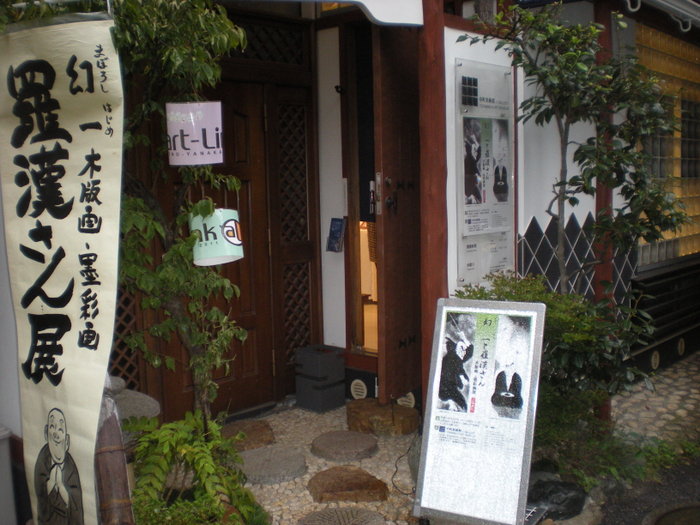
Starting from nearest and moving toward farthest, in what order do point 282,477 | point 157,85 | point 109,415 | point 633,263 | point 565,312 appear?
point 109,415 → point 157,85 → point 565,312 → point 282,477 → point 633,263

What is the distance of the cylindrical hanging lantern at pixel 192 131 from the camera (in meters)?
4.11

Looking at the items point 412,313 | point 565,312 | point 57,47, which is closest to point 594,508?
point 565,312

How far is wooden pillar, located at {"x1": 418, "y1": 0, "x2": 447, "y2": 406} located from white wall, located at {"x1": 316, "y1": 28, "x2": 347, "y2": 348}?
191 cm

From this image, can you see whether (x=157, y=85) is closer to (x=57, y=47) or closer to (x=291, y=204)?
(x=57, y=47)

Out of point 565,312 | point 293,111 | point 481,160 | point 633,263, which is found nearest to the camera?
point 565,312

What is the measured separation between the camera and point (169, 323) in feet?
14.5

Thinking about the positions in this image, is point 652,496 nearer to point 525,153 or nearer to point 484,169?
point 484,169

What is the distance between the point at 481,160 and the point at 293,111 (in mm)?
2203

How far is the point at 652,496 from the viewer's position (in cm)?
555

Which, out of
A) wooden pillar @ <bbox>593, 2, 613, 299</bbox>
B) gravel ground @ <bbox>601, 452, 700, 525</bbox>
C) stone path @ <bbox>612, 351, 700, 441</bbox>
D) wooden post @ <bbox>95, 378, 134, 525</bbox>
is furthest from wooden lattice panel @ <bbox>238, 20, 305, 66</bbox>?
gravel ground @ <bbox>601, 452, 700, 525</bbox>

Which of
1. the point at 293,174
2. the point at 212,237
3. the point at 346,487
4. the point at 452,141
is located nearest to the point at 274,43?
the point at 293,174

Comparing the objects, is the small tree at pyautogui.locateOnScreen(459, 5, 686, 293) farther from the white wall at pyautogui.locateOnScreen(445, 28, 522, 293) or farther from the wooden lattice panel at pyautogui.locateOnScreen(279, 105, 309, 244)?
the wooden lattice panel at pyautogui.locateOnScreen(279, 105, 309, 244)

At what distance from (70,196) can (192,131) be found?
1103 millimetres

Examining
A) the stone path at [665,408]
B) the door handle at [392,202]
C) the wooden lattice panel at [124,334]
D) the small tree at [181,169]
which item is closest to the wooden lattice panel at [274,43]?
the door handle at [392,202]
